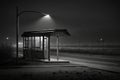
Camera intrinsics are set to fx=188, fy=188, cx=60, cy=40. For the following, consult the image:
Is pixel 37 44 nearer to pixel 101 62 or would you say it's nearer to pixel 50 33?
pixel 50 33

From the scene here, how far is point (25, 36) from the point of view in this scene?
2258 centimetres

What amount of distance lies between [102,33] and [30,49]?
165 ft

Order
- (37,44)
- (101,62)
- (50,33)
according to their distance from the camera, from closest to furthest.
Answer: (50,33)
(101,62)
(37,44)

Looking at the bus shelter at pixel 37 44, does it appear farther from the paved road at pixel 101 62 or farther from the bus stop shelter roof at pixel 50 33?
the paved road at pixel 101 62

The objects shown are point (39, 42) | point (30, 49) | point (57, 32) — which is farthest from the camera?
point (30, 49)

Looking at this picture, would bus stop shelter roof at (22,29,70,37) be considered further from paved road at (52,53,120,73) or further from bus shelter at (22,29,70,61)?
paved road at (52,53,120,73)

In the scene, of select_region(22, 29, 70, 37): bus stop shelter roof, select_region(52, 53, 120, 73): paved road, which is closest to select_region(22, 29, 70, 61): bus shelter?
select_region(22, 29, 70, 37): bus stop shelter roof

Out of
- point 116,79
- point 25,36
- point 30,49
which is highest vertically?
point 25,36

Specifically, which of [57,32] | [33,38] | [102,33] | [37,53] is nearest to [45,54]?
[37,53]

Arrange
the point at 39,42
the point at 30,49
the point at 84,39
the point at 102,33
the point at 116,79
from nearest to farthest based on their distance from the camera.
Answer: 1. the point at 116,79
2. the point at 39,42
3. the point at 30,49
4. the point at 102,33
5. the point at 84,39

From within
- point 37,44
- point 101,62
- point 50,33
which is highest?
point 50,33

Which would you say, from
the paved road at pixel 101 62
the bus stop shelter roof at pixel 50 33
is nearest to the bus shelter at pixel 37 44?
the bus stop shelter roof at pixel 50 33

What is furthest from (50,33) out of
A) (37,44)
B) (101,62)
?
(101,62)

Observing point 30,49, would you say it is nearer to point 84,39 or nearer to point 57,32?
point 57,32
